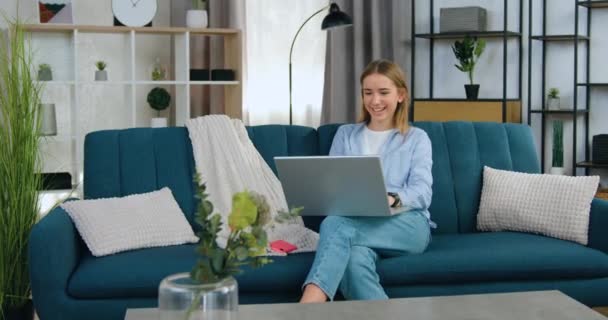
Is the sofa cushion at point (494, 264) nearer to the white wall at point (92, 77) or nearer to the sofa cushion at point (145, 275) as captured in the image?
the sofa cushion at point (145, 275)

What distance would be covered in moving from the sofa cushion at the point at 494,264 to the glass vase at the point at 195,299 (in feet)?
4.93

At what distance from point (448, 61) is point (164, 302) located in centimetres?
450

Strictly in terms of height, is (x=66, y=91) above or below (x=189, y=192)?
above

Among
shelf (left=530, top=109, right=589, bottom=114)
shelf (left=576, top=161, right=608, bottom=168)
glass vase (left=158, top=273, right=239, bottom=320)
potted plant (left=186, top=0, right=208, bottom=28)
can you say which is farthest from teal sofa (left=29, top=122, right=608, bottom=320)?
potted plant (left=186, top=0, right=208, bottom=28)

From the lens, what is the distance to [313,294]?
3.08 m

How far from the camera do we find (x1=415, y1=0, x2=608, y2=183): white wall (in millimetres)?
5625

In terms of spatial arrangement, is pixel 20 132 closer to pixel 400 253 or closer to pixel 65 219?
pixel 65 219

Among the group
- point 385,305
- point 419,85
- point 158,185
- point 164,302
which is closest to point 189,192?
point 158,185

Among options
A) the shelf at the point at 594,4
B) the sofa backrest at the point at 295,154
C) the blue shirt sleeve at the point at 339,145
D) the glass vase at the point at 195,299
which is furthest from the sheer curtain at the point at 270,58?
the glass vase at the point at 195,299

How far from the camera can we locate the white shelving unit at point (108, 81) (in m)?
5.36

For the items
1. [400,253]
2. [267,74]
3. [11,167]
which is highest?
[267,74]

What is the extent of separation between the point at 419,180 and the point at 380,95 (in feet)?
1.22

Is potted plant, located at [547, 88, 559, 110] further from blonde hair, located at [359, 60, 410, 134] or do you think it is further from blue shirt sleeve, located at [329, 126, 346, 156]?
blue shirt sleeve, located at [329, 126, 346, 156]

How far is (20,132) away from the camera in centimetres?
351
